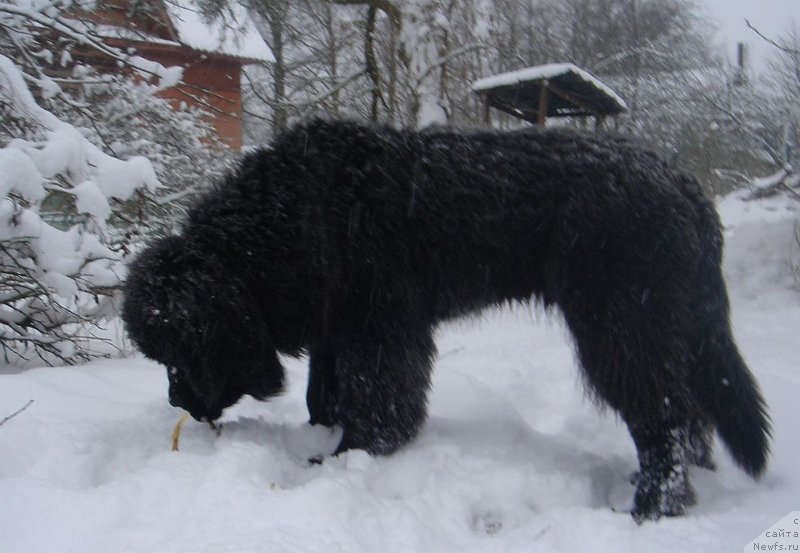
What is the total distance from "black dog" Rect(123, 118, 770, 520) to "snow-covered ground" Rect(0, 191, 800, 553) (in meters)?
0.21

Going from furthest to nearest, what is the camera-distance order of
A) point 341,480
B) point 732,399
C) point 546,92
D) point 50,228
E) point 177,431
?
point 546,92, point 50,228, point 177,431, point 732,399, point 341,480

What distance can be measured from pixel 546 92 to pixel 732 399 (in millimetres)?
7039

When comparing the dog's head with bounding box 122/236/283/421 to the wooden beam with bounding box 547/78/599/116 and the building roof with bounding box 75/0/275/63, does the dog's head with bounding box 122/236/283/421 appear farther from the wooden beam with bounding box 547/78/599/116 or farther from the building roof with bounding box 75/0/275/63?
the wooden beam with bounding box 547/78/599/116

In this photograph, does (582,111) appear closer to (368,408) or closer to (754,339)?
(754,339)

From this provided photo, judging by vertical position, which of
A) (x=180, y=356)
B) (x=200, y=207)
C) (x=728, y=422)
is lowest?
(x=728, y=422)

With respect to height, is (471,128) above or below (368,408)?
above

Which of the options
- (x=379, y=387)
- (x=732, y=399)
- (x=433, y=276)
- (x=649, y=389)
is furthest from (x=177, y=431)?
(x=732, y=399)

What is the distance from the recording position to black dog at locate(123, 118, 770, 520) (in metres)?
2.67

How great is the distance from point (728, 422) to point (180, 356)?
2.49 metres

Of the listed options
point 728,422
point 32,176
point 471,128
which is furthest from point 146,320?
point 728,422

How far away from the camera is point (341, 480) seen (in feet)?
7.98

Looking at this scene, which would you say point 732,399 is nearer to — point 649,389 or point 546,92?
point 649,389

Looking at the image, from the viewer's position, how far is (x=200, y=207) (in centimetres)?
325

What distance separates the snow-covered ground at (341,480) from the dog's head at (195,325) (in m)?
0.26
